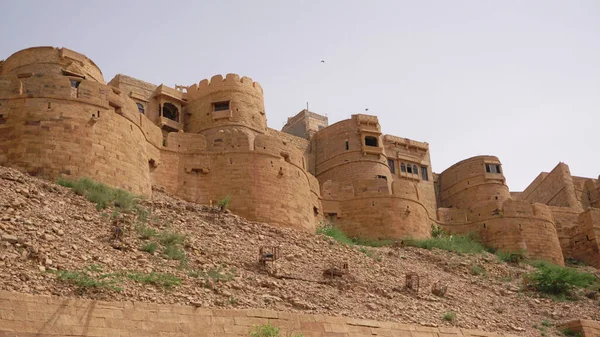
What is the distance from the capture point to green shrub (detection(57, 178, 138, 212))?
54.8 feet

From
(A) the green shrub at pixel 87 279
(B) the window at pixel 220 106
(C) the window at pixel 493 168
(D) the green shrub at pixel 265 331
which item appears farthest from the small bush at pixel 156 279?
(C) the window at pixel 493 168

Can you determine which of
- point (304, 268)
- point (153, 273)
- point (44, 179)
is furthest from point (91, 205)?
point (304, 268)

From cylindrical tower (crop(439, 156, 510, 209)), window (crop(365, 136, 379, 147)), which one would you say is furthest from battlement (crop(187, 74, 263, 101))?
cylindrical tower (crop(439, 156, 510, 209))

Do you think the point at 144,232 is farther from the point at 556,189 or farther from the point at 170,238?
the point at 556,189

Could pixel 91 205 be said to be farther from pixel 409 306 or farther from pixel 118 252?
pixel 409 306

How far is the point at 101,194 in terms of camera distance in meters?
17.0

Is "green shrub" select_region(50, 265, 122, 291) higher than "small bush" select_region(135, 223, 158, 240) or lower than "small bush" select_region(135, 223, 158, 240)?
lower

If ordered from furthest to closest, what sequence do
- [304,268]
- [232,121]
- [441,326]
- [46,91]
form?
[232,121]
[46,91]
[304,268]
[441,326]

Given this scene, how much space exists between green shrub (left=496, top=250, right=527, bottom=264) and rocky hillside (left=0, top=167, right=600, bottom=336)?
4.48m

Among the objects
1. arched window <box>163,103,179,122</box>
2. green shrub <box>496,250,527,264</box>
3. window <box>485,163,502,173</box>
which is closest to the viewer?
green shrub <box>496,250,527,264</box>

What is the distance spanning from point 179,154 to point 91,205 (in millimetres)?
5871

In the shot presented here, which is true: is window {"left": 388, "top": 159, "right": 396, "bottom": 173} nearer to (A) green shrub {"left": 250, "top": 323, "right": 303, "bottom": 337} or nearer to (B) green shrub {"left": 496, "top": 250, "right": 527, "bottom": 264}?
(B) green shrub {"left": 496, "top": 250, "right": 527, "bottom": 264}

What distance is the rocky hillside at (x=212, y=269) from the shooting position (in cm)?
1270

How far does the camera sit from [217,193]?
21469 mm
